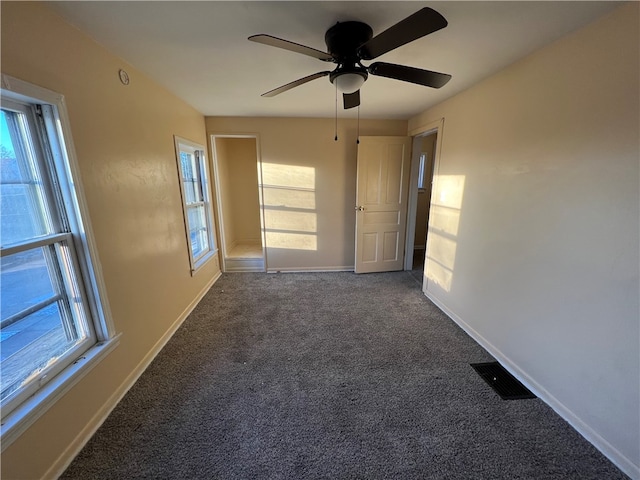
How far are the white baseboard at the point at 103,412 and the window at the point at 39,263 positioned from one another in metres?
0.32

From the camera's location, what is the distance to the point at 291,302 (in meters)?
3.09

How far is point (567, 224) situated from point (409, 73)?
4.35 ft

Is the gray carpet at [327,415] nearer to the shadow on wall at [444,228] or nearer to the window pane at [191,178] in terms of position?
the shadow on wall at [444,228]

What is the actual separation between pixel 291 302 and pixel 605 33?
3.14 meters

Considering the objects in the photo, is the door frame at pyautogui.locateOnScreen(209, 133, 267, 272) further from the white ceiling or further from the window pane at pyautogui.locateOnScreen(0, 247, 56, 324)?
the window pane at pyautogui.locateOnScreen(0, 247, 56, 324)

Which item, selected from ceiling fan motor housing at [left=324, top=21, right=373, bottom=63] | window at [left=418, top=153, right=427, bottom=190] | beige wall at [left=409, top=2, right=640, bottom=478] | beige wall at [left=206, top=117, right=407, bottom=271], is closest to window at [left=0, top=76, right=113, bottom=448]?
ceiling fan motor housing at [left=324, top=21, right=373, bottom=63]

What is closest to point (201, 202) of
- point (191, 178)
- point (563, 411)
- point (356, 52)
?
point (191, 178)

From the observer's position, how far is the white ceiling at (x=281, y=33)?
1.28 meters

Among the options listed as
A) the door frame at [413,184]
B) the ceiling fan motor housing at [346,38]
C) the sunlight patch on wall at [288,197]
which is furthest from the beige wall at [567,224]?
the sunlight patch on wall at [288,197]

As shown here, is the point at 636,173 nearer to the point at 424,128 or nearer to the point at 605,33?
Answer: the point at 605,33

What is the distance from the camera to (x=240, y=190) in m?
4.85

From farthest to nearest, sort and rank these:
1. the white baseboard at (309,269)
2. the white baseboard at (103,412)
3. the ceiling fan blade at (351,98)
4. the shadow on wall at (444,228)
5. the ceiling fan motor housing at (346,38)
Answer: the white baseboard at (309,269)
the shadow on wall at (444,228)
the ceiling fan blade at (351,98)
the ceiling fan motor housing at (346,38)
the white baseboard at (103,412)

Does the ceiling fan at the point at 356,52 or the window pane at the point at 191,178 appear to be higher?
the ceiling fan at the point at 356,52

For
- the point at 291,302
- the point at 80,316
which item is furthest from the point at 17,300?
the point at 291,302
